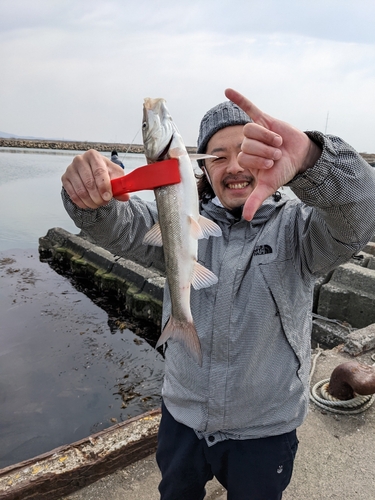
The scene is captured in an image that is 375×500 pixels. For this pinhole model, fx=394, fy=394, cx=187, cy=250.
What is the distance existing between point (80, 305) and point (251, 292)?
856 cm

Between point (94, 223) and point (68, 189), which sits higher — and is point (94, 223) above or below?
below

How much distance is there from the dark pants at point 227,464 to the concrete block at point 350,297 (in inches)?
199

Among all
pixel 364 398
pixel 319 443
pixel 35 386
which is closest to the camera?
pixel 319 443

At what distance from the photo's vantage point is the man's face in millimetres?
2383

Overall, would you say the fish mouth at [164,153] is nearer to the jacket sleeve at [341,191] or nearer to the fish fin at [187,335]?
the jacket sleeve at [341,191]

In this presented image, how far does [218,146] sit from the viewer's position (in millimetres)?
2482

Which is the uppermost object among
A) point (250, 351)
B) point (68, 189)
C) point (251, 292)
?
point (68, 189)

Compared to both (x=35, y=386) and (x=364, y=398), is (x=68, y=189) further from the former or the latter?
(x=35, y=386)

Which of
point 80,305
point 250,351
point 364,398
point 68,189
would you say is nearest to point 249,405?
point 250,351

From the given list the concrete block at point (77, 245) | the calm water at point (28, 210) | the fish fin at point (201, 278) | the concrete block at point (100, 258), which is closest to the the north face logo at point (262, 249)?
the fish fin at point (201, 278)

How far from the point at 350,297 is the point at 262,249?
5.39 meters

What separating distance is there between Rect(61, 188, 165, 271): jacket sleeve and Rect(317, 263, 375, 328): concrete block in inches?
203

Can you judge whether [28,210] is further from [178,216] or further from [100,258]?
[178,216]

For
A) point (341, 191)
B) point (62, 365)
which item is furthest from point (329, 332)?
point (341, 191)
